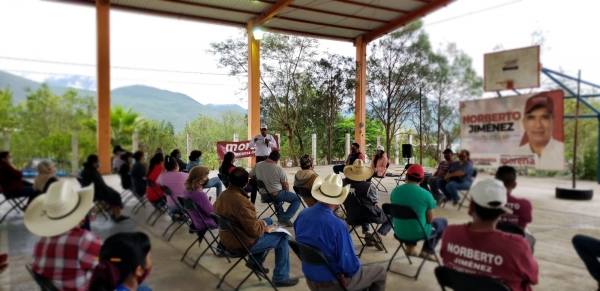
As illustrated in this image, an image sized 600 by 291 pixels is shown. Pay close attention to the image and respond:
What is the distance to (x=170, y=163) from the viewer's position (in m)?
3.27

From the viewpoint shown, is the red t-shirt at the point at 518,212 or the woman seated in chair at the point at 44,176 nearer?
the red t-shirt at the point at 518,212

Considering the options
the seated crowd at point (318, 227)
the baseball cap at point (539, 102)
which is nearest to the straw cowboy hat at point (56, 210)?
the seated crowd at point (318, 227)

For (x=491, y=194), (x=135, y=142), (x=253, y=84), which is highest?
(x=253, y=84)

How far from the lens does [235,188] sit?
3832 mm

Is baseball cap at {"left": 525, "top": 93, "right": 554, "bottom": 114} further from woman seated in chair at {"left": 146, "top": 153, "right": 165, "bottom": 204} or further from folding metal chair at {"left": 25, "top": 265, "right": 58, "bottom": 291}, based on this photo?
folding metal chair at {"left": 25, "top": 265, "right": 58, "bottom": 291}

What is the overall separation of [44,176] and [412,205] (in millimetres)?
2717

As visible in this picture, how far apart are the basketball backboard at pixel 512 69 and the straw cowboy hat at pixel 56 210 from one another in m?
2.40

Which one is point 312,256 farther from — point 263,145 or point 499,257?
point 263,145

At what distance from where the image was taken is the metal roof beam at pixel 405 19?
230 cm

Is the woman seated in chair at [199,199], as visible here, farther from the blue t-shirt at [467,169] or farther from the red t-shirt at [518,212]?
the red t-shirt at [518,212]

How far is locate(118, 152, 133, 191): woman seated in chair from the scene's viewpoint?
253 centimetres

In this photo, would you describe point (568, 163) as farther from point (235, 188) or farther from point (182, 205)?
point (182, 205)

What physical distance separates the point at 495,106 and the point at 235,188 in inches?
96.4

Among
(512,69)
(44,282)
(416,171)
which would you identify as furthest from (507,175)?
(44,282)
